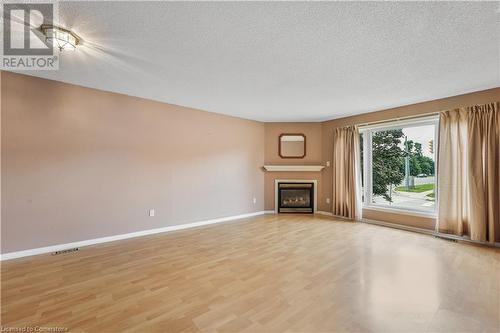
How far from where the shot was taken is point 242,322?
5.69 feet

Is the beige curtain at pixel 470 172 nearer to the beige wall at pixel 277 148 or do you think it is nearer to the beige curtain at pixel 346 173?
the beige curtain at pixel 346 173

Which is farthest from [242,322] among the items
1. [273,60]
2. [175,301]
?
[273,60]

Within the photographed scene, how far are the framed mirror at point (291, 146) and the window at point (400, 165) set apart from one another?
1500mm

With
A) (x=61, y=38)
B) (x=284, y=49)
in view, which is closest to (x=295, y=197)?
(x=284, y=49)

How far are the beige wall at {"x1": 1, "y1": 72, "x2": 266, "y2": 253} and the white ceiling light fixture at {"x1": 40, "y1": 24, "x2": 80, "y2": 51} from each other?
4.49ft

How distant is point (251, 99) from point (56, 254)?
3.80 m

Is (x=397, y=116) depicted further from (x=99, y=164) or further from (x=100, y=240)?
(x=100, y=240)

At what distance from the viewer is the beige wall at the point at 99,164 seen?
117 inches

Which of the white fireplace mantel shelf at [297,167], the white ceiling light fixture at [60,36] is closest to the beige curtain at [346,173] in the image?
the white fireplace mantel shelf at [297,167]

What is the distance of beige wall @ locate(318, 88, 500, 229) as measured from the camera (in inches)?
142

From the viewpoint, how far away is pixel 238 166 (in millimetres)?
5504

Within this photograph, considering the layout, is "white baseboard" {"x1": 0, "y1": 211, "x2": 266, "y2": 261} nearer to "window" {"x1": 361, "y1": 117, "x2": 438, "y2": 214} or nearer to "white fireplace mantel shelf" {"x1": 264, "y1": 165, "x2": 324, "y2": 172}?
"white fireplace mantel shelf" {"x1": 264, "y1": 165, "x2": 324, "y2": 172}

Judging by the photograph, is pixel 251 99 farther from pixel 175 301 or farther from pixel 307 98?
pixel 175 301

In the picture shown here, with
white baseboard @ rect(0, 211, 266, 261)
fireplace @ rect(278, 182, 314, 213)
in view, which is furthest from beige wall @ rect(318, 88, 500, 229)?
white baseboard @ rect(0, 211, 266, 261)
